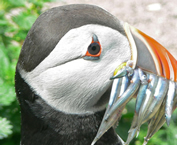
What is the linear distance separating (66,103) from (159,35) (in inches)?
147

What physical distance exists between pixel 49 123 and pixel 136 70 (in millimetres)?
641

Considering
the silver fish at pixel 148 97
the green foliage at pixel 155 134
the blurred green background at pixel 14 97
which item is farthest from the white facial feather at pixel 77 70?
the green foliage at pixel 155 134

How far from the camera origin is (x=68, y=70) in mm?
1854

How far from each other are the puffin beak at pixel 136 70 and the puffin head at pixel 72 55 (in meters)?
0.05

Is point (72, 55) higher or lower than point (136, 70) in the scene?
higher

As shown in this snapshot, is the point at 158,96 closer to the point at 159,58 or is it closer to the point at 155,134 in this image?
the point at 159,58

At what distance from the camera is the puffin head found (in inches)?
72.5

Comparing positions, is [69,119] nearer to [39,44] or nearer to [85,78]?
[85,78]

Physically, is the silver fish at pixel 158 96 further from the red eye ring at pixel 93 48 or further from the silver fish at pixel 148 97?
the red eye ring at pixel 93 48

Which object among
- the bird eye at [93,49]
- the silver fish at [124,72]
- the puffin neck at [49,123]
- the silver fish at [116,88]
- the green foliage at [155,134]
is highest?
the bird eye at [93,49]

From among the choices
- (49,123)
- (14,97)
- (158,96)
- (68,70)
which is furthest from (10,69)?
(158,96)

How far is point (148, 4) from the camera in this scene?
19.8 feet

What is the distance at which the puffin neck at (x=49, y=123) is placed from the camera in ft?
6.49

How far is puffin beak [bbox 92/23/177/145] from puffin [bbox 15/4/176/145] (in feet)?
0.07
